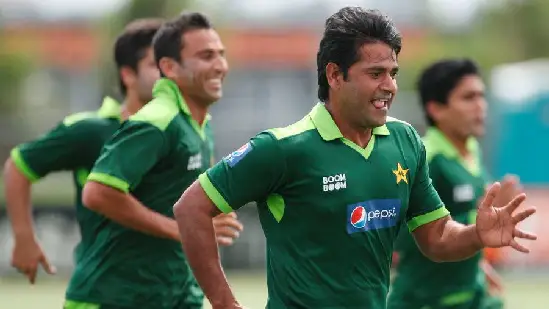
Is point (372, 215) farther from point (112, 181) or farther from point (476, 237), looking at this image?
point (112, 181)

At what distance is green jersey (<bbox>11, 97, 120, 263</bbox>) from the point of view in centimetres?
829

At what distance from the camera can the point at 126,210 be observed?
7305mm

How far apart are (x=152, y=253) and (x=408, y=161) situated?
6.53 feet

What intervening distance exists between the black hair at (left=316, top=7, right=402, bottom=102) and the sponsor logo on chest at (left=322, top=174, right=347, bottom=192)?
0.44 m

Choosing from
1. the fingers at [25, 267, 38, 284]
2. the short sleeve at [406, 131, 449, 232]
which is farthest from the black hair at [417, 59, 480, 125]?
the short sleeve at [406, 131, 449, 232]

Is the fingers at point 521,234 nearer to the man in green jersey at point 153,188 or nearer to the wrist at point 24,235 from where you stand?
the man in green jersey at point 153,188

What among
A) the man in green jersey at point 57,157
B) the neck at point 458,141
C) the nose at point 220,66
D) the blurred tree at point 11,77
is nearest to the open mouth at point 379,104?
the nose at point 220,66

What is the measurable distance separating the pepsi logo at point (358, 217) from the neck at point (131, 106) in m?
2.88

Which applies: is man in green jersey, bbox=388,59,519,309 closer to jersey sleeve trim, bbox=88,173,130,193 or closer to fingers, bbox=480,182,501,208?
jersey sleeve trim, bbox=88,173,130,193

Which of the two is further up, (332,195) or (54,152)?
(332,195)

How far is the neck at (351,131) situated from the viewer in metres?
6.07

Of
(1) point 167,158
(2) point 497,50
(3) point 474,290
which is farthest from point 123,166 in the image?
(2) point 497,50

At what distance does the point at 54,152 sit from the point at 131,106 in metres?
0.58

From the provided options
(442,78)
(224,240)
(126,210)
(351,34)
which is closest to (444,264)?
(442,78)
